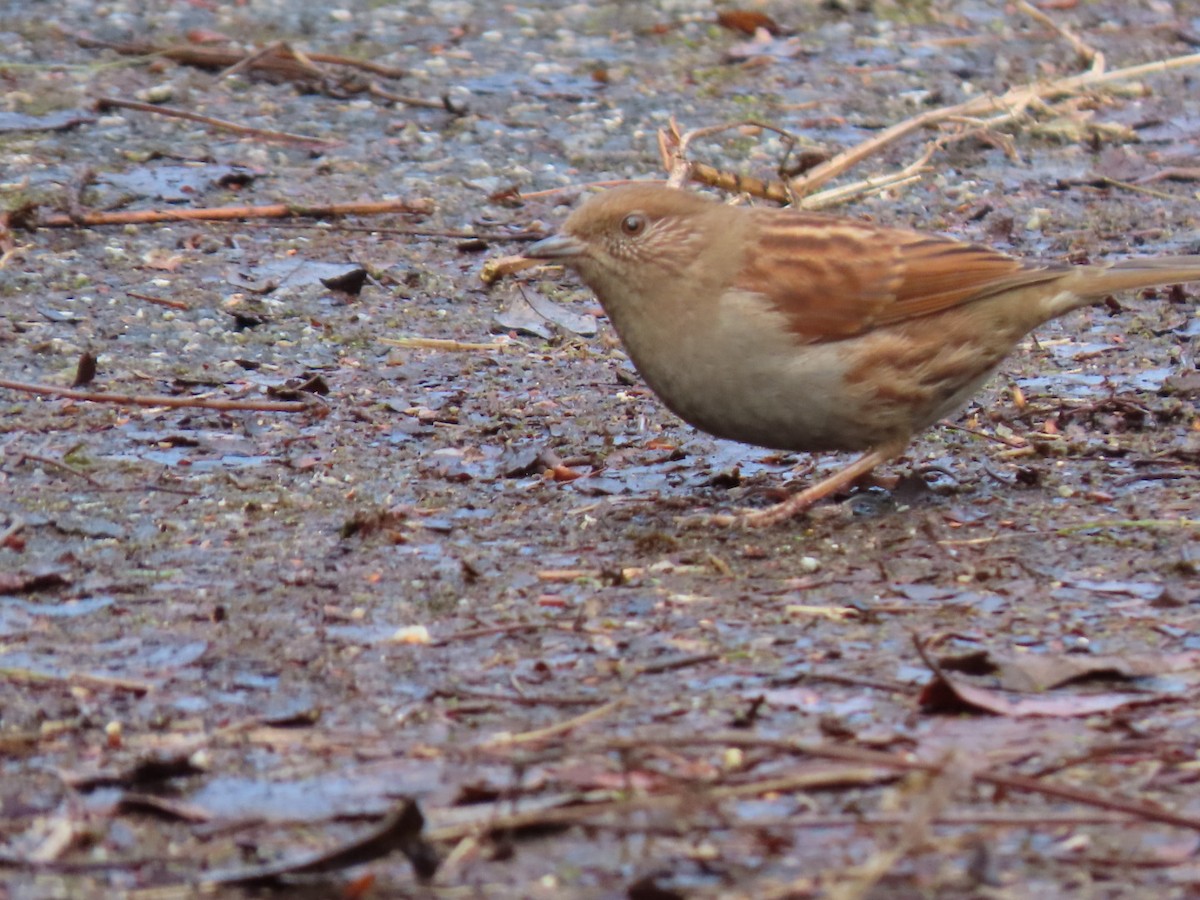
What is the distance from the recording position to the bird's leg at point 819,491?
5125 millimetres

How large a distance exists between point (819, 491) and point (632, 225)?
1009mm

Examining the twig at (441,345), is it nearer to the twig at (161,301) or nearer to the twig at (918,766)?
the twig at (161,301)

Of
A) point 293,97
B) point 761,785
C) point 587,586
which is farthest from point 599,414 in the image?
point 293,97

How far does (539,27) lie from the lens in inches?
431

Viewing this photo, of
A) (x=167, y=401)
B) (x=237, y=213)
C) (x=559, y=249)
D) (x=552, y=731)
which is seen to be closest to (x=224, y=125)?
(x=237, y=213)

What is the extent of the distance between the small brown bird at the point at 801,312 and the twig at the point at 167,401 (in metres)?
1.10

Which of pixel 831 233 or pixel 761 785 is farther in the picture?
pixel 831 233

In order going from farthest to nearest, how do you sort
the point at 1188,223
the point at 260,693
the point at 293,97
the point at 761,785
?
the point at 293,97, the point at 1188,223, the point at 260,693, the point at 761,785

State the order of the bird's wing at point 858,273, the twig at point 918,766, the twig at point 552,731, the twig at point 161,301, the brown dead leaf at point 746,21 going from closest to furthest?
1. the twig at point 918,766
2. the twig at point 552,731
3. the bird's wing at point 858,273
4. the twig at point 161,301
5. the brown dead leaf at point 746,21

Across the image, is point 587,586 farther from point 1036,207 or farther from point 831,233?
point 1036,207

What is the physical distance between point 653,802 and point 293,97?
7.29 m

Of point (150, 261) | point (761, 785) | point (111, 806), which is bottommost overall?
point (150, 261)

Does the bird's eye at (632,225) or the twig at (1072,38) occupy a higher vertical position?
the bird's eye at (632,225)

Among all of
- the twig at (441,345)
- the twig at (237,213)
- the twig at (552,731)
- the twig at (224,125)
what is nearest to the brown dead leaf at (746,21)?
the twig at (224,125)
